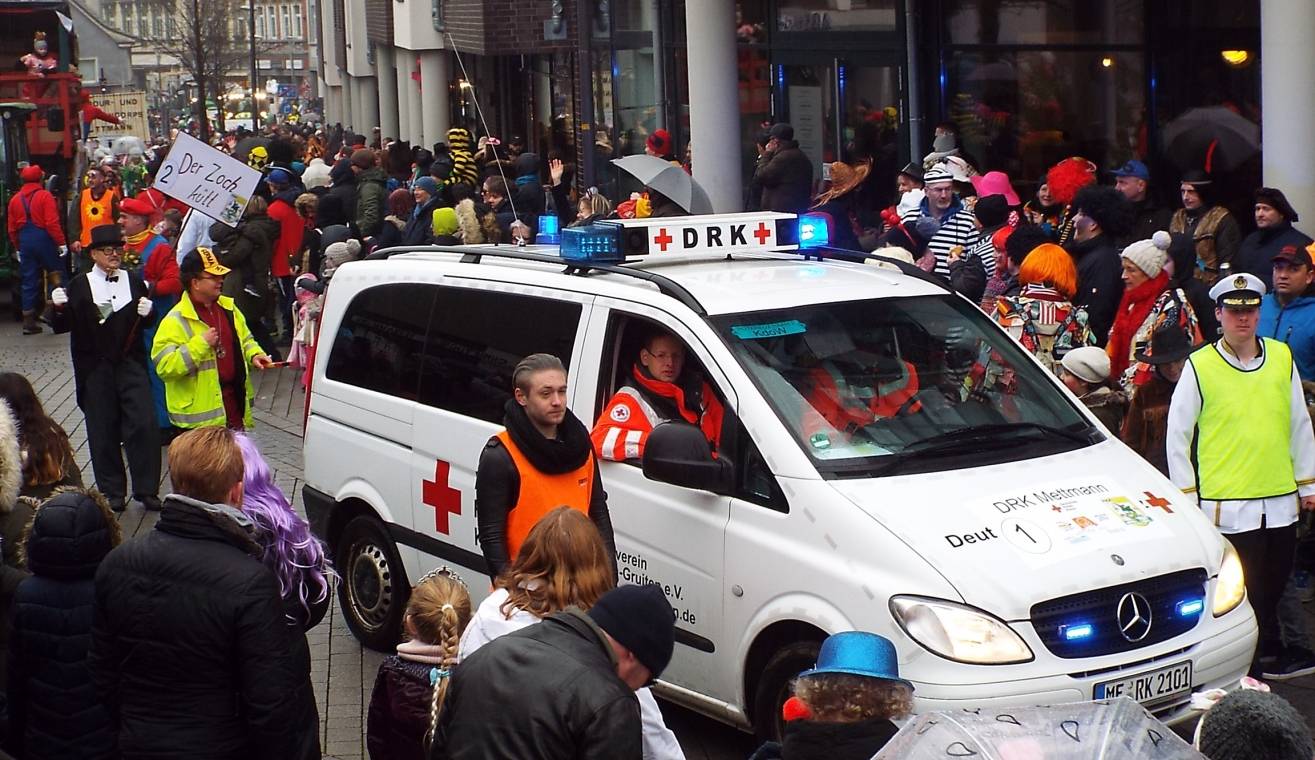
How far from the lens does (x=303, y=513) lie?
1078 centimetres

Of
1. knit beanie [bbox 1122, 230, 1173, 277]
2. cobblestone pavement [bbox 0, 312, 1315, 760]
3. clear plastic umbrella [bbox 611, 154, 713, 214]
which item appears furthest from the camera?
clear plastic umbrella [bbox 611, 154, 713, 214]

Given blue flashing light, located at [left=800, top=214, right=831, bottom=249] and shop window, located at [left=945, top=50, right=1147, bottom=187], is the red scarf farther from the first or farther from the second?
shop window, located at [left=945, top=50, right=1147, bottom=187]

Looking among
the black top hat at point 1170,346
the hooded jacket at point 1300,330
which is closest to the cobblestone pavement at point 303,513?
the black top hat at point 1170,346

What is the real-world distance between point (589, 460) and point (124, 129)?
5098 cm

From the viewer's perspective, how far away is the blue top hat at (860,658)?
12.1 ft

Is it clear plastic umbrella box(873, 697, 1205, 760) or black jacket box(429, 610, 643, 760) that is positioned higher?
clear plastic umbrella box(873, 697, 1205, 760)

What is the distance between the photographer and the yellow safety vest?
10039mm

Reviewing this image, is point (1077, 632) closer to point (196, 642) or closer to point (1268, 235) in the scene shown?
point (196, 642)

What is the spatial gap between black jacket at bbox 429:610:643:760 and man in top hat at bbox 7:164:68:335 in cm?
1800

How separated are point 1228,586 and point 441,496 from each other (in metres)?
3.21

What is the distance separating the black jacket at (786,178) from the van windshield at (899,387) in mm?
8005

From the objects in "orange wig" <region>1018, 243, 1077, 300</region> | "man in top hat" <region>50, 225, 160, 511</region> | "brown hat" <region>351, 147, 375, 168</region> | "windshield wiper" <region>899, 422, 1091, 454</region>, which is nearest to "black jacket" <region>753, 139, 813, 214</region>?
"orange wig" <region>1018, 243, 1077, 300</region>

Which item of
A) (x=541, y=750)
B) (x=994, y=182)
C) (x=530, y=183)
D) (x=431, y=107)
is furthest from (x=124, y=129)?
(x=541, y=750)

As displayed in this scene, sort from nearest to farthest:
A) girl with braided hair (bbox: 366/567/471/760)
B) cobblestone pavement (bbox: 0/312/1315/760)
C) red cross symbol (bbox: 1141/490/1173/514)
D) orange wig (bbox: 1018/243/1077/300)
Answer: girl with braided hair (bbox: 366/567/471/760) → red cross symbol (bbox: 1141/490/1173/514) → cobblestone pavement (bbox: 0/312/1315/760) → orange wig (bbox: 1018/243/1077/300)
